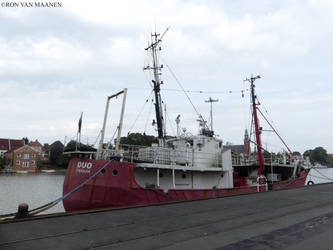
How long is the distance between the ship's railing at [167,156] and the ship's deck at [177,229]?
4.56m

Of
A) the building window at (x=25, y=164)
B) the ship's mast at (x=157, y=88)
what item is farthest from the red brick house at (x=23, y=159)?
the ship's mast at (x=157, y=88)

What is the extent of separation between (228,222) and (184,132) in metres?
11.6

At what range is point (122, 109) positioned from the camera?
13133mm

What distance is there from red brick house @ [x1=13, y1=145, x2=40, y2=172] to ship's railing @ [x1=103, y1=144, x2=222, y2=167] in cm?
6738

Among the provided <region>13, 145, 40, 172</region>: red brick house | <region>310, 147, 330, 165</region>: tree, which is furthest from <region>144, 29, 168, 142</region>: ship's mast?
<region>310, 147, 330, 165</region>: tree

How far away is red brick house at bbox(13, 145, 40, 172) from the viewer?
7306 centimetres

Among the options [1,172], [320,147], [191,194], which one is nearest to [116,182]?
[191,194]

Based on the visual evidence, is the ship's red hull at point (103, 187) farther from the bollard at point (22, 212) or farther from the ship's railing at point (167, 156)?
the bollard at point (22, 212)

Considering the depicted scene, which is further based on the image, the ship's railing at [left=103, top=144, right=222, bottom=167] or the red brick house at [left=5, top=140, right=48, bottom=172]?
the red brick house at [left=5, top=140, right=48, bottom=172]

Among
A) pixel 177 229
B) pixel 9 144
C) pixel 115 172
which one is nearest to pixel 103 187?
pixel 115 172

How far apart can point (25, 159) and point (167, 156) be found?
70.0 metres

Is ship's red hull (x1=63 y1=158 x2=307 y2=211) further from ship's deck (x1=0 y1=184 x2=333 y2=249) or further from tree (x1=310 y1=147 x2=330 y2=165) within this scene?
tree (x1=310 y1=147 x2=330 y2=165)

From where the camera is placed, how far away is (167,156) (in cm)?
1552

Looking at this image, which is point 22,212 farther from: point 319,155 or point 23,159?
point 319,155
